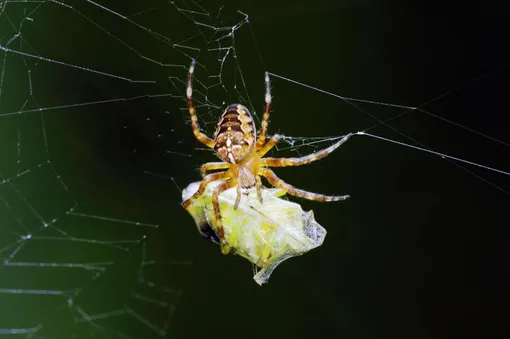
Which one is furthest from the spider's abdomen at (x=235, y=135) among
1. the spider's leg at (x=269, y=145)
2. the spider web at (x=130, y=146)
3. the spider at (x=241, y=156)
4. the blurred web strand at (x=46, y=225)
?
the blurred web strand at (x=46, y=225)

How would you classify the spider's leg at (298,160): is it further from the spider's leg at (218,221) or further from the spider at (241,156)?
the spider's leg at (218,221)

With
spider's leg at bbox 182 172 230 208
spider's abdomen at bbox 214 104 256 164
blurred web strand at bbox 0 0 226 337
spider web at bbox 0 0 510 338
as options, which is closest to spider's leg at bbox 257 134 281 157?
spider's abdomen at bbox 214 104 256 164

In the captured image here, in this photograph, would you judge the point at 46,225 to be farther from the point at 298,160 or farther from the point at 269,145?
the point at 298,160

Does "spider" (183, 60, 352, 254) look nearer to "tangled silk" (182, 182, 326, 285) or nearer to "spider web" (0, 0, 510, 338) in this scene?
"tangled silk" (182, 182, 326, 285)

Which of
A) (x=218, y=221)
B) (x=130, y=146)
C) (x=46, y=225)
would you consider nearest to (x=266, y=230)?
(x=218, y=221)

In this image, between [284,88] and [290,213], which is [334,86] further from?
[290,213]

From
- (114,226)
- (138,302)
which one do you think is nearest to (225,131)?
(114,226)
